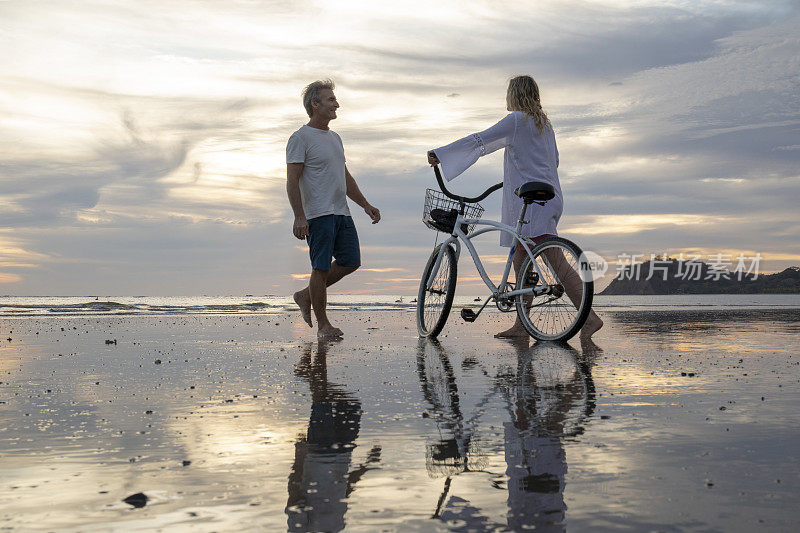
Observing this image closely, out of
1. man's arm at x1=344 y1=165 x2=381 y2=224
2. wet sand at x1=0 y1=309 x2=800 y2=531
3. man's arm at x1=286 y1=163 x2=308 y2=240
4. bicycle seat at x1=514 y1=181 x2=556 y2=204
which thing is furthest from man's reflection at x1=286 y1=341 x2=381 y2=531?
man's arm at x1=344 y1=165 x2=381 y2=224

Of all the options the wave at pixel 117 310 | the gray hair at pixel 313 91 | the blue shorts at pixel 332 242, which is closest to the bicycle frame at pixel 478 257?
the blue shorts at pixel 332 242

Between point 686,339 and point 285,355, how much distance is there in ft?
12.7

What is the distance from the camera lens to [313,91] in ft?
25.8

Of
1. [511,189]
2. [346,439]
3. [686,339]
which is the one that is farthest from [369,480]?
[686,339]

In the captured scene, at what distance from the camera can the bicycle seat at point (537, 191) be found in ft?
21.4

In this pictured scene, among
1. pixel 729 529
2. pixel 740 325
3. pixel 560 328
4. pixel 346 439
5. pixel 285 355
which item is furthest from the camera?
pixel 740 325

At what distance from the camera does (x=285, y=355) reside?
6.16 meters

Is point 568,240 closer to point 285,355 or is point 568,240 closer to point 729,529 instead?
point 285,355

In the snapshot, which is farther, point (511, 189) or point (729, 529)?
point (511, 189)

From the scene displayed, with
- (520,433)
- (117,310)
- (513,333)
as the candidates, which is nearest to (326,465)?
(520,433)

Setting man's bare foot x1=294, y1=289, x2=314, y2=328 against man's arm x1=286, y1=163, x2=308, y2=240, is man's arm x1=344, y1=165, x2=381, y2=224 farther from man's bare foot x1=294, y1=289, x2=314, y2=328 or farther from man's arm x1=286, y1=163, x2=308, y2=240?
man's bare foot x1=294, y1=289, x2=314, y2=328

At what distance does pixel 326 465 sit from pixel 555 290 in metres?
4.18

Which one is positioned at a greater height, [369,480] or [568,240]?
[568,240]

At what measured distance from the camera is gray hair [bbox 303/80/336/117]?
7.88 meters
